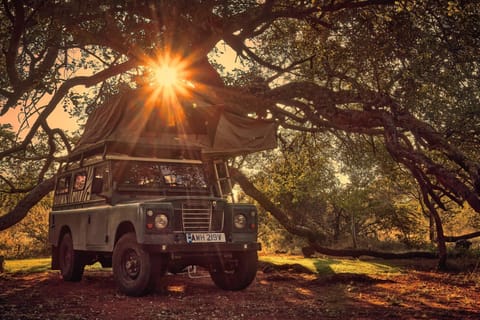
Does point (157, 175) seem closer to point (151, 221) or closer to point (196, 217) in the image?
point (196, 217)

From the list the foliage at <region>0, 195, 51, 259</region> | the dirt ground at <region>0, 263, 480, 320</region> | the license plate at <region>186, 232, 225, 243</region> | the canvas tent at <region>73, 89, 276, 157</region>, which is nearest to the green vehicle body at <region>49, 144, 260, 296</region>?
the license plate at <region>186, 232, 225, 243</region>

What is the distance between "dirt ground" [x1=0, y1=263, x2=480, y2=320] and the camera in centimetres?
695

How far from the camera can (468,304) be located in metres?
8.16

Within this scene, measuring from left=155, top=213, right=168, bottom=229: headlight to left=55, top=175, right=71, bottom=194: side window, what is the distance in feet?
13.0

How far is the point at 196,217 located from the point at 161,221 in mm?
729

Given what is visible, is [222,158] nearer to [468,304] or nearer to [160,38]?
[160,38]

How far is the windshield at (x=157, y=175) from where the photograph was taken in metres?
9.48

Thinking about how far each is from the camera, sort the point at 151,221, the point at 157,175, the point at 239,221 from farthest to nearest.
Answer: the point at 157,175 → the point at 239,221 → the point at 151,221

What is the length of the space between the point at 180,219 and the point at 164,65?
207 inches

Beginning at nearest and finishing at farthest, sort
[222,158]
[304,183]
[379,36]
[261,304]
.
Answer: [261,304] < [222,158] < [379,36] < [304,183]

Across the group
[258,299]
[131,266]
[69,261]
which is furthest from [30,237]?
[258,299]

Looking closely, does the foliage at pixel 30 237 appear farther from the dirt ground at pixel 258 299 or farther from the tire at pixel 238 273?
the tire at pixel 238 273

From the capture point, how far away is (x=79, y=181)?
10.6 m

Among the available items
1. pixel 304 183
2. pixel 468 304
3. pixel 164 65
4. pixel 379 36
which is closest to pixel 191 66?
pixel 164 65
